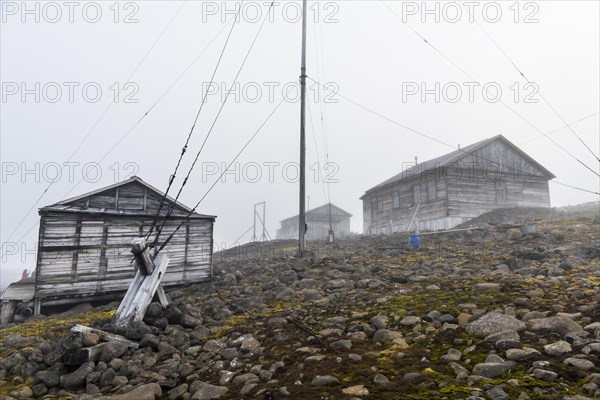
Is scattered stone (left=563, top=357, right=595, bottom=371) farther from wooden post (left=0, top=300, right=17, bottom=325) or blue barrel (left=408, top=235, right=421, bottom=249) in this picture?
wooden post (left=0, top=300, right=17, bottom=325)

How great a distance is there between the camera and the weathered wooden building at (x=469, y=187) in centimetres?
2605

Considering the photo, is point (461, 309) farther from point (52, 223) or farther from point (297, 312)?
point (52, 223)

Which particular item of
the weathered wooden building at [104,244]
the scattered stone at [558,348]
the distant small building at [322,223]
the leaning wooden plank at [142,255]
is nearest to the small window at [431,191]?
Result: the weathered wooden building at [104,244]

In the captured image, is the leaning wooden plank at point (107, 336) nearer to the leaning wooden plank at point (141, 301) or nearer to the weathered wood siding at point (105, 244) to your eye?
the leaning wooden plank at point (141, 301)

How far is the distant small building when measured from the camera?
5038 centimetres

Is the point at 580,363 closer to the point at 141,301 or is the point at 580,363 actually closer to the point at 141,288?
the point at 141,301

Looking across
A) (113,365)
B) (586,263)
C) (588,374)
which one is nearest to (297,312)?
(113,365)

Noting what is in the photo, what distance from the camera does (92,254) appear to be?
40.8ft

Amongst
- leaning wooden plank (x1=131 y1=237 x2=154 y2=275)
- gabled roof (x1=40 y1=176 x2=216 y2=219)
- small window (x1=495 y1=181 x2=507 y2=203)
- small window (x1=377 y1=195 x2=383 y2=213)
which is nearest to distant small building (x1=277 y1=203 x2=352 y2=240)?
small window (x1=377 y1=195 x2=383 y2=213)

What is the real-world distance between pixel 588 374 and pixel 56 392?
578 centimetres

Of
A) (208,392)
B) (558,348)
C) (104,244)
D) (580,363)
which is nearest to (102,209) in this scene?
(104,244)

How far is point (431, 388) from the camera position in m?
2.99

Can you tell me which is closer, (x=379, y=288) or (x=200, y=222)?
(x=379, y=288)

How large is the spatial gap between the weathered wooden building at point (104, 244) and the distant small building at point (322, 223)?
33031 millimetres
